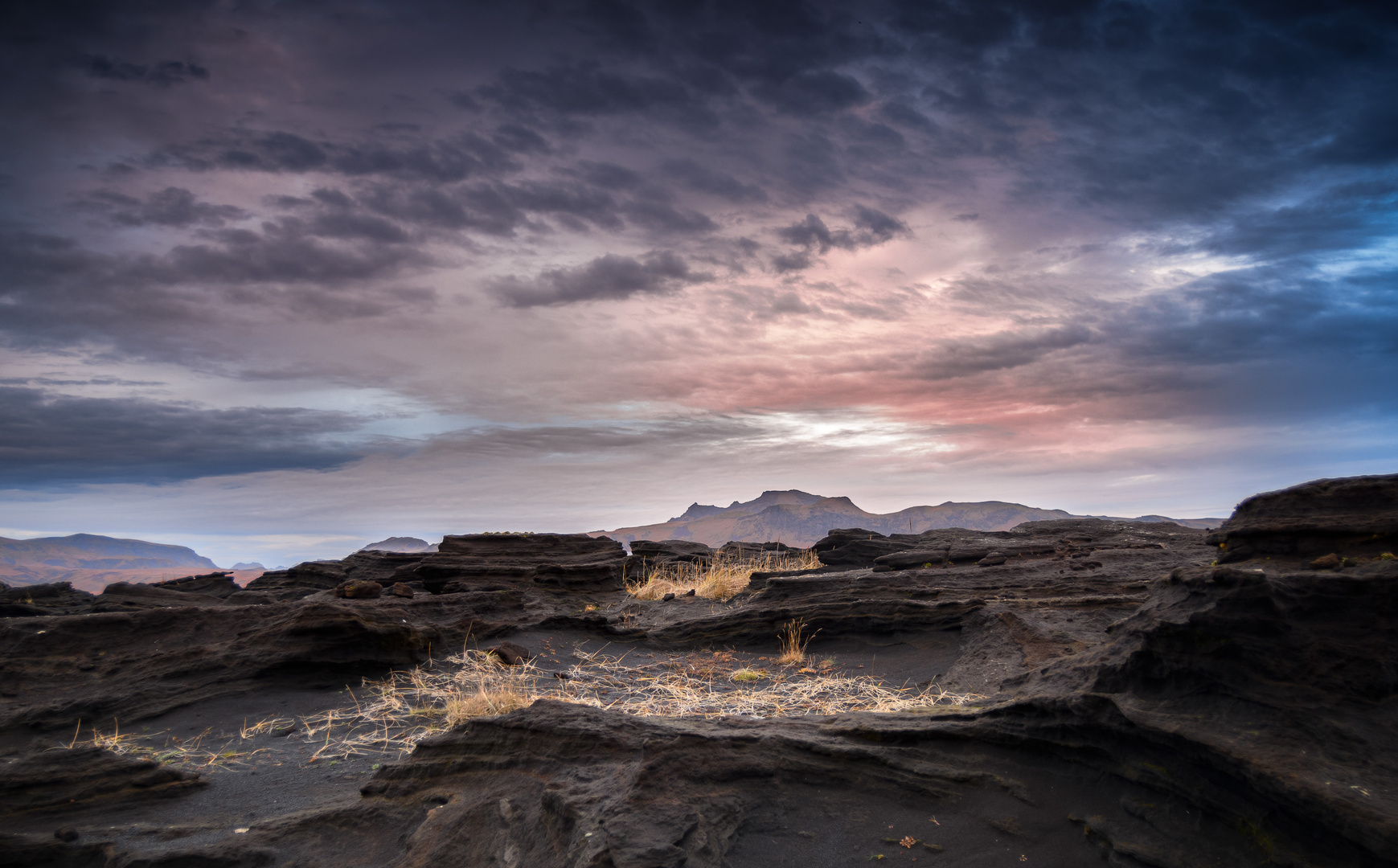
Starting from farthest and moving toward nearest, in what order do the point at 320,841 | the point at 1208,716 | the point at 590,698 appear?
the point at 590,698 → the point at 320,841 → the point at 1208,716

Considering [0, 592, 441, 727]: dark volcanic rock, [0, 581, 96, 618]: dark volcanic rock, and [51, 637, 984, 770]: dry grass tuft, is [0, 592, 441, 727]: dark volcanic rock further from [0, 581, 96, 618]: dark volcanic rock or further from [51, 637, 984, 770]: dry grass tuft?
[0, 581, 96, 618]: dark volcanic rock

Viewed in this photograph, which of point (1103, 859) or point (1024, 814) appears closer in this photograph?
point (1103, 859)

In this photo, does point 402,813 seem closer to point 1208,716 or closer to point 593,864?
point 593,864

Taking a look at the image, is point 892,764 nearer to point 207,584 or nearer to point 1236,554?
point 1236,554

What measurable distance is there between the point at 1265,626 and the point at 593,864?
404 centimetres

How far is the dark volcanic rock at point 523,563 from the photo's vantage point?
56.2 ft

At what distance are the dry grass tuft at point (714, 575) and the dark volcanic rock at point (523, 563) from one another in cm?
116

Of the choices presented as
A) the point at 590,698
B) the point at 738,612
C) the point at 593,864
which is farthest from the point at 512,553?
the point at 593,864

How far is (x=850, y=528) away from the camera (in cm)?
2319

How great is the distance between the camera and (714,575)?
62.9 ft

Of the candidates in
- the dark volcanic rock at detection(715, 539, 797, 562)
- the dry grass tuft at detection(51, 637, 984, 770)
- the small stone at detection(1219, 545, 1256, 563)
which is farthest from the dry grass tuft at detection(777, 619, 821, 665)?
the dark volcanic rock at detection(715, 539, 797, 562)

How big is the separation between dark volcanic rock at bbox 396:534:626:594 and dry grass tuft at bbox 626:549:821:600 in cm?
116

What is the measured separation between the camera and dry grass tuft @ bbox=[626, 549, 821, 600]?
18125 millimetres

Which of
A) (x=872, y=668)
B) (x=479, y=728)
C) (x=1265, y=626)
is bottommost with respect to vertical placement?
(x=872, y=668)
